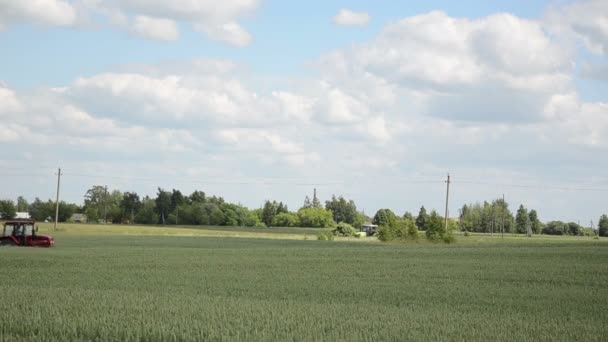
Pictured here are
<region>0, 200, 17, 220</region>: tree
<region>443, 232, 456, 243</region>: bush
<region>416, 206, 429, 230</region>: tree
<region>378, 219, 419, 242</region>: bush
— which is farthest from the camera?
<region>416, 206, 429, 230</region>: tree

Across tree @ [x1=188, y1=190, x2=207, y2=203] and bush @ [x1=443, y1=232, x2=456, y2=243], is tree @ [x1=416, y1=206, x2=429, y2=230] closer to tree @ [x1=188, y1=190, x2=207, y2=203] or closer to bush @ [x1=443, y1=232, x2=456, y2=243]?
tree @ [x1=188, y1=190, x2=207, y2=203]

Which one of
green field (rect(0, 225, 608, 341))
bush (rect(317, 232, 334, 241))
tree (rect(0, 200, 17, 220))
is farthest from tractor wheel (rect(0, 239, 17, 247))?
tree (rect(0, 200, 17, 220))

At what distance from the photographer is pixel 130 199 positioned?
7343 inches

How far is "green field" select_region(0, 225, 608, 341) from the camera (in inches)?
661

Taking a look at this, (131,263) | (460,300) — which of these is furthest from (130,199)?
(460,300)

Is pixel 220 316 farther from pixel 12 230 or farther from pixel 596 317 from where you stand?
pixel 12 230

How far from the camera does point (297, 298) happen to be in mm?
25219

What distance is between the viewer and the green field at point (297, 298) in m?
16.8

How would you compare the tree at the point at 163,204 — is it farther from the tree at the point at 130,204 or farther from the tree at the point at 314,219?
the tree at the point at 314,219

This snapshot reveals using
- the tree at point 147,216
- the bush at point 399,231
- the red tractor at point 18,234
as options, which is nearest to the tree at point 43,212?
the tree at point 147,216

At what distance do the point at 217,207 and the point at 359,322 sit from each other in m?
164

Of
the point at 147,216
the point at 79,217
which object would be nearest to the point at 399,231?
the point at 147,216

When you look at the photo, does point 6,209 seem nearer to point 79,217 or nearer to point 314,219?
point 79,217

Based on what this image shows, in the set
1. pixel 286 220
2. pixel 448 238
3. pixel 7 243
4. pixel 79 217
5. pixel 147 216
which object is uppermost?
pixel 286 220
